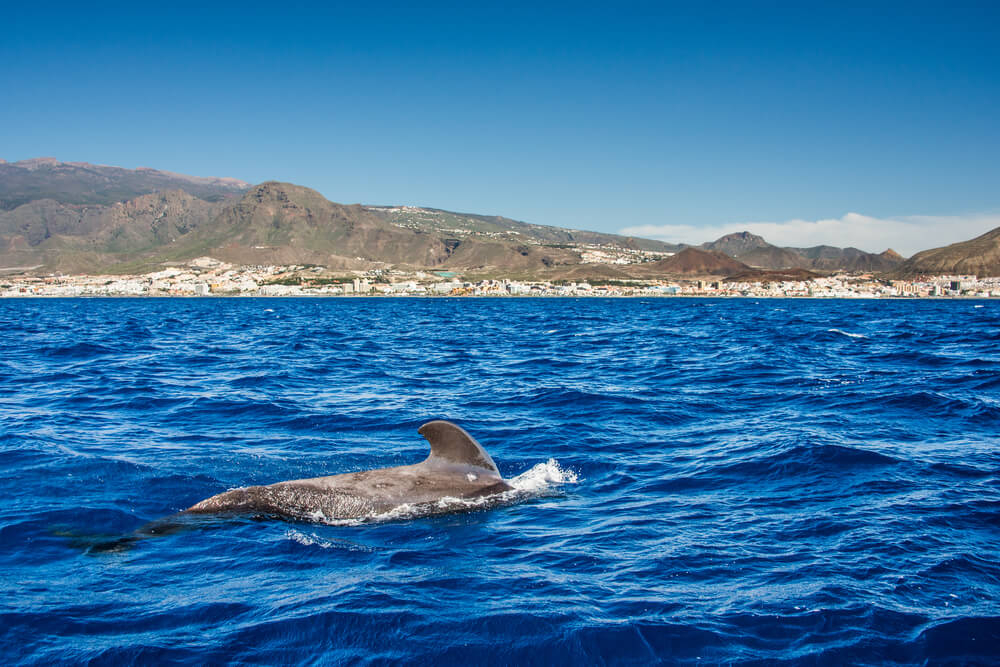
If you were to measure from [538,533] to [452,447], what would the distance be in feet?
8.39

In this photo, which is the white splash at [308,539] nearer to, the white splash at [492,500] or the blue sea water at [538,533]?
the blue sea water at [538,533]

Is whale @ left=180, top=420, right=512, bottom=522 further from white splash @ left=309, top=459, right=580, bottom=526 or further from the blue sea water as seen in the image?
the blue sea water

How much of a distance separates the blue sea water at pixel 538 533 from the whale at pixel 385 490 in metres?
0.44

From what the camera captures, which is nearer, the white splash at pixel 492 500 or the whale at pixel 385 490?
the white splash at pixel 492 500

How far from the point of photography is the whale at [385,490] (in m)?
10.6

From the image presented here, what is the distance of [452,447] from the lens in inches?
466

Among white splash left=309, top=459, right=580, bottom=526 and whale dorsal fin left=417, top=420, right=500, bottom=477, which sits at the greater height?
whale dorsal fin left=417, top=420, right=500, bottom=477

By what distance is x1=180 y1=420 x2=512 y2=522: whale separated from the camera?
34.7 ft

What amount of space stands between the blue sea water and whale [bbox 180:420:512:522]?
0.44 m

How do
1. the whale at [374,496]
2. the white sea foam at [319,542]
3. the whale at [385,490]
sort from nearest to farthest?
the white sea foam at [319,542] → the whale at [374,496] → the whale at [385,490]

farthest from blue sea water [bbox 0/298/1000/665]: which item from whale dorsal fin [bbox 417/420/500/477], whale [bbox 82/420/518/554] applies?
whale dorsal fin [bbox 417/420/500/477]

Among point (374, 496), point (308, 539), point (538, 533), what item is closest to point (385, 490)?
point (374, 496)

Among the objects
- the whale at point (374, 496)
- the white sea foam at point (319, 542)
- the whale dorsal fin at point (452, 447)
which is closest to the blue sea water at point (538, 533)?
the white sea foam at point (319, 542)

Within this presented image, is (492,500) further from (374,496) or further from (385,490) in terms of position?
(374,496)
